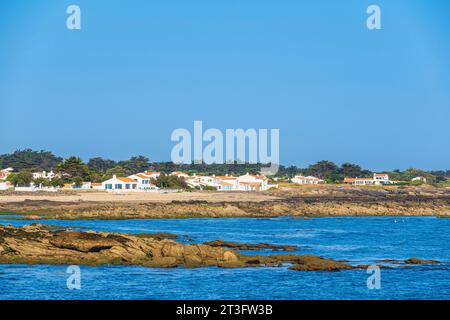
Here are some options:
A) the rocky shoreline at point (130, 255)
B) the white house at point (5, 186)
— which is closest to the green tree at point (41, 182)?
the white house at point (5, 186)

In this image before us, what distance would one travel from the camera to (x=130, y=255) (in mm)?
41312

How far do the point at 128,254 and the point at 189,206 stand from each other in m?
43.6

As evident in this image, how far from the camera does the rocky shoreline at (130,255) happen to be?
40500 mm

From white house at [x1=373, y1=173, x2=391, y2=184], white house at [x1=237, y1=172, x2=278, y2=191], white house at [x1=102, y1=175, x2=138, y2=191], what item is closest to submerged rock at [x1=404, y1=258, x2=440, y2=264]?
white house at [x1=102, y1=175, x2=138, y2=191]

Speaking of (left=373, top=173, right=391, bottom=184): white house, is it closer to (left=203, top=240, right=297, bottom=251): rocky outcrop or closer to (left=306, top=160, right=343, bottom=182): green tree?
(left=306, top=160, right=343, bottom=182): green tree

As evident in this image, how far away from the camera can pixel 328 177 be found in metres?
176

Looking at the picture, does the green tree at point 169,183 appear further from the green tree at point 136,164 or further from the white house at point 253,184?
the green tree at point 136,164

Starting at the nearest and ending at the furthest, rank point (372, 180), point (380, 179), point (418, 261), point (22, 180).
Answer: point (418, 261) < point (22, 180) < point (372, 180) < point (380, 179)

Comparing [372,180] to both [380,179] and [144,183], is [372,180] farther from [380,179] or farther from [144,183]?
[144,183]

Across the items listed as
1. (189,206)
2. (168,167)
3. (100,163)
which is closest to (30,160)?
(100,163)

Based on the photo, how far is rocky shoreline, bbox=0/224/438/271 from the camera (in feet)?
133

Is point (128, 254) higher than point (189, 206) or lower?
lower
